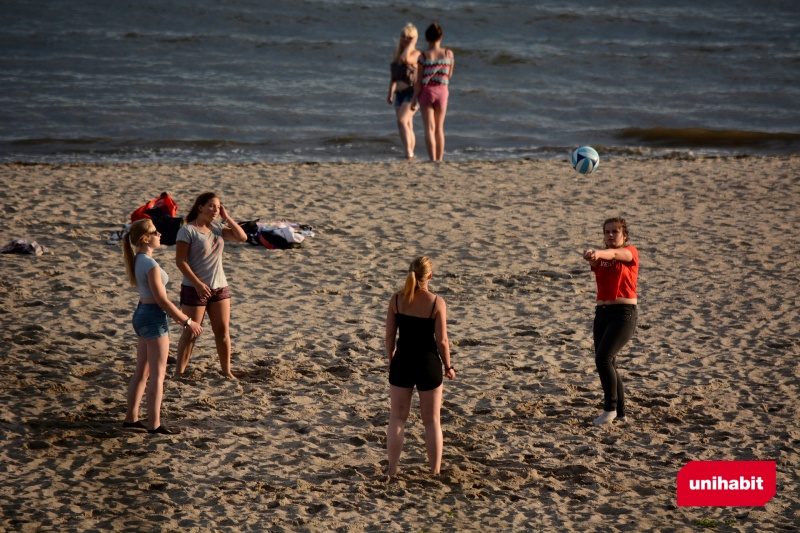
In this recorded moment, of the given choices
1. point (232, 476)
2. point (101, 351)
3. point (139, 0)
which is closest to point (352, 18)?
point (139, 0)

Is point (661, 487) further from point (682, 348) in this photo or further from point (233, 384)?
point (233, 384)

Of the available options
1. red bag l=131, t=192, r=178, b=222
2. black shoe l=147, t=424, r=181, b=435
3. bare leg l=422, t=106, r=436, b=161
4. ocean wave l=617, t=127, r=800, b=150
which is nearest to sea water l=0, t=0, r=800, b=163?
ocean wave l=617, t=127, r=800, b=150

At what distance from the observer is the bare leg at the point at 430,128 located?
14953 mm

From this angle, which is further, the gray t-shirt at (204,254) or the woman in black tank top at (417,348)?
the gray t-shirt at (204,254)

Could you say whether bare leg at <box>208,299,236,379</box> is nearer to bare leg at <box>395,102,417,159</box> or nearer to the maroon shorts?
the maroon shorts

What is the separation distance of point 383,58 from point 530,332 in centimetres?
1869

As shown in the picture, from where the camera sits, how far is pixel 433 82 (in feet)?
48.1

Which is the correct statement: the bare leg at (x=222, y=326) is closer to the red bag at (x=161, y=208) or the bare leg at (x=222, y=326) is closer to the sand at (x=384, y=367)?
the sand at (x=384, y=367)

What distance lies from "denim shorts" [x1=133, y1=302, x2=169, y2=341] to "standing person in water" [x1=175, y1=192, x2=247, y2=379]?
2.33ft

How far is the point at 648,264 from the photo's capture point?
1076 centimetres

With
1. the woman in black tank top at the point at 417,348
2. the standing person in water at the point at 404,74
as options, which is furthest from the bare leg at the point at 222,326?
the standing person in water at the point at 404,74

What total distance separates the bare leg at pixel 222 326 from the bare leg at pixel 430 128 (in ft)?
25.8

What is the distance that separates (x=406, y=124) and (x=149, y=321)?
9.23m

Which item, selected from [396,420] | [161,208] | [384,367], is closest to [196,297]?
[384,367]
